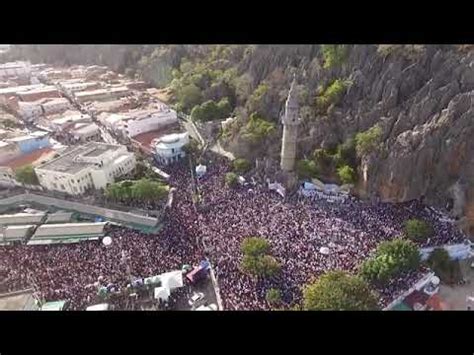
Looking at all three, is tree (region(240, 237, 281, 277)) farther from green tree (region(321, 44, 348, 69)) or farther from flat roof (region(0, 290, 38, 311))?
green tree (region(321, 44, 348, 69))

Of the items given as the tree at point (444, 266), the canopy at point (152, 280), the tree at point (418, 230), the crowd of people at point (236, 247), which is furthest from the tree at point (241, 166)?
the tree at point (444, 266)

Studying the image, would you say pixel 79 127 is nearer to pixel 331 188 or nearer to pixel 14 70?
pixel 14 70

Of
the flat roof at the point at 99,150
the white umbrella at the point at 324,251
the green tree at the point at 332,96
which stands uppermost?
the green tree at the point at 332,96

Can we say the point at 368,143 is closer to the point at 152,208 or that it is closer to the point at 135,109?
the point at 152,208

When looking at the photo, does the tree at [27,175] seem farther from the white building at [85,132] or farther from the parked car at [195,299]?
the parked car at [195,299]

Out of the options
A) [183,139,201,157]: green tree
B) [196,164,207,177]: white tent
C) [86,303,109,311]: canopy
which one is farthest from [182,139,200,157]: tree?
[86,303,109,311]: canopy

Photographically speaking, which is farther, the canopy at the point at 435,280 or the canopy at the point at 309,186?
the canopy at the point at 309,186
